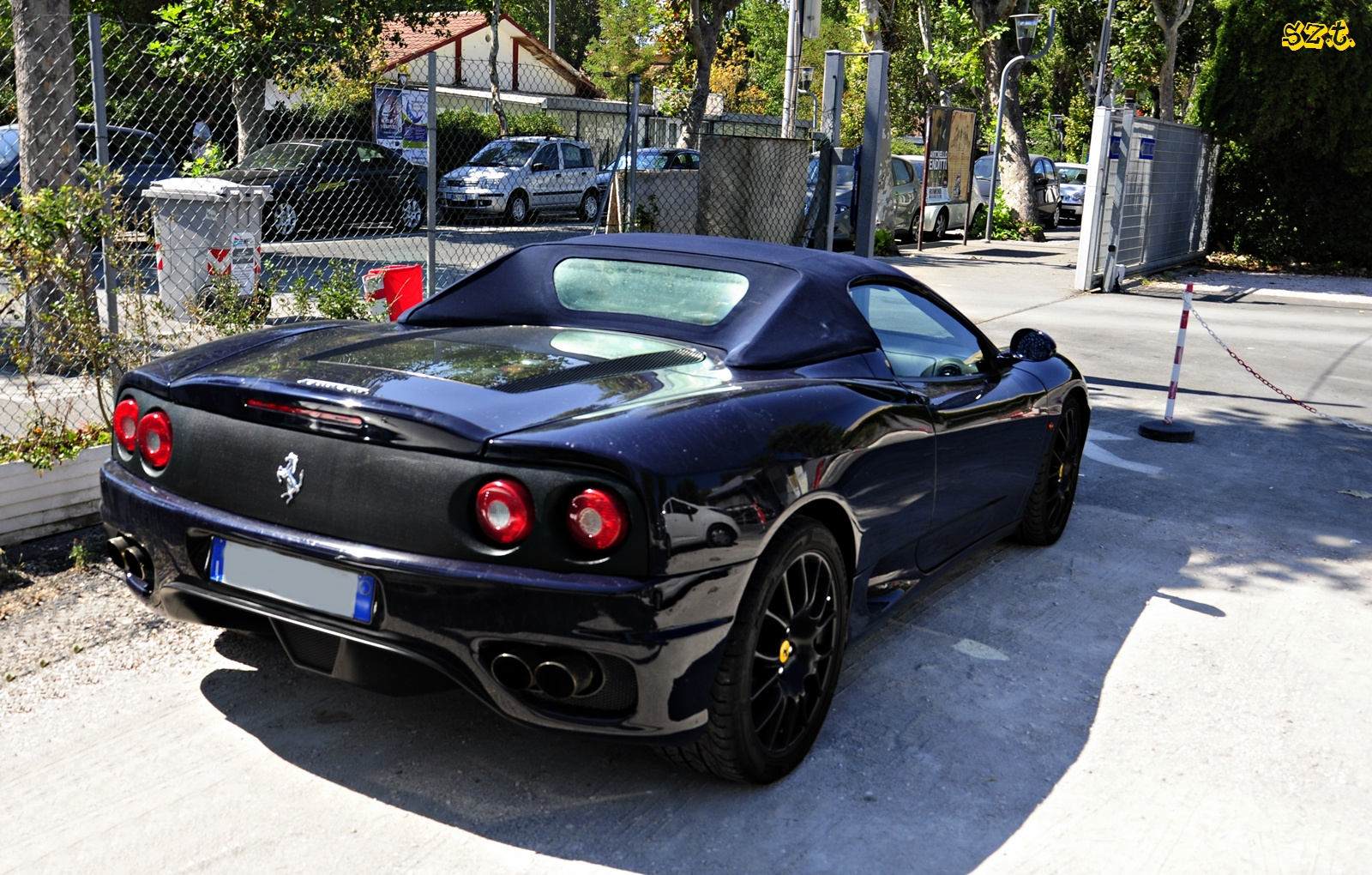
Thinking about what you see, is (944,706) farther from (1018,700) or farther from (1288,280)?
(1288,280)

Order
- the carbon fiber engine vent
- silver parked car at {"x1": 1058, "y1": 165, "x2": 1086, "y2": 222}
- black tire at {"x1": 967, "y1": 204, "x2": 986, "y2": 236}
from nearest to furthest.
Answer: the carbon fiber engine vent, black tire at {"x1": 967, "y1": 204, "x2": 986, "y2": 236}, silver parked car at {"x1": 1058, "y1": 165, "x2": 1086, "y2": 222}

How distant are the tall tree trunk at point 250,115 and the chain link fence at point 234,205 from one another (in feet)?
0.17

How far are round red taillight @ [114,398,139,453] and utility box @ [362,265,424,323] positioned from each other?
432 centimetres

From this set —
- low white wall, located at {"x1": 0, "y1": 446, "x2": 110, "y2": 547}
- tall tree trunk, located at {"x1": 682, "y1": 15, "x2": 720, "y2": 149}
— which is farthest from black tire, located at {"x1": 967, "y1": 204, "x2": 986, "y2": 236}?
low white wall, located at {"x1": 0, "y1": 446, "x2": 110, "y2": 547}

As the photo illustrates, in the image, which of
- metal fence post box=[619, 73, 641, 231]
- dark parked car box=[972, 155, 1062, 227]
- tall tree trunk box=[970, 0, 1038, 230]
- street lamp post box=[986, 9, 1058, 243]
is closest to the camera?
metal fence post box=[619, 73, 641, 231]

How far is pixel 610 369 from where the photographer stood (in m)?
3.45

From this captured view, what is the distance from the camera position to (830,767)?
11.2ft

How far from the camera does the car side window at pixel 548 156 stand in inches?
883

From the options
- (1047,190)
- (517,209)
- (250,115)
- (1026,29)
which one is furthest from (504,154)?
(1047,190)

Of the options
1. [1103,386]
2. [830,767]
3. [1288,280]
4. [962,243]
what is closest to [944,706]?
[830,767]

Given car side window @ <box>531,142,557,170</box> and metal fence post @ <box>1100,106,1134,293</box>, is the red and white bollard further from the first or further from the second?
car side window @ <box>531,142,557,170</box>

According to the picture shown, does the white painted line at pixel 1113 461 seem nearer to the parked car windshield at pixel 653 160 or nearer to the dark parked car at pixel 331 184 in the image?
the dark parked car at pixel 331 184

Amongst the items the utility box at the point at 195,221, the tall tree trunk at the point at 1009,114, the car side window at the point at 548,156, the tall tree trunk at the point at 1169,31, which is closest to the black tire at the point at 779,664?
the utility box at the point at 195,221

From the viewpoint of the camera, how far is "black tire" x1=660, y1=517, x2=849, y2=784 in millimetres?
3061
